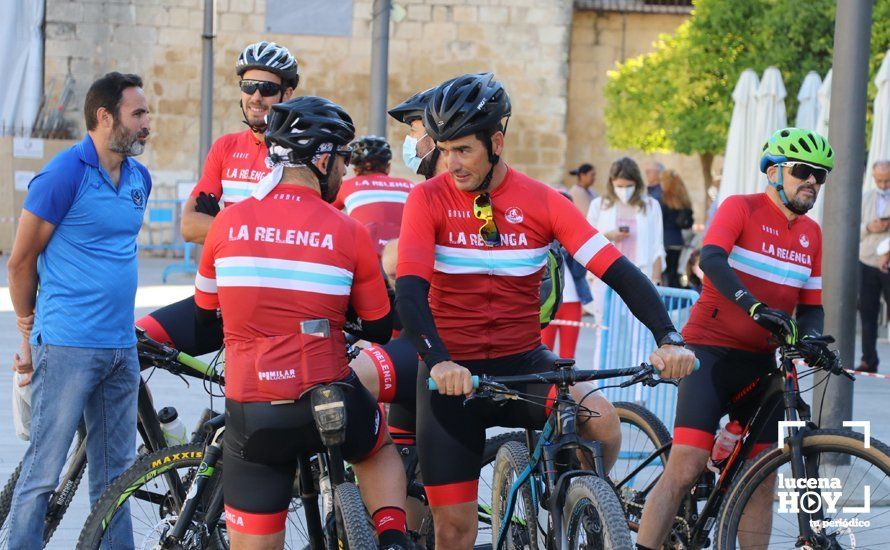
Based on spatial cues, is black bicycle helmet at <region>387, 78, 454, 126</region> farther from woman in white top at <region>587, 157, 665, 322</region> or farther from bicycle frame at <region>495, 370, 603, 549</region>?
woman in white top at <region>587, 157, 665, 322</region>

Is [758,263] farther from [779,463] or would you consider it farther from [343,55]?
[343,55]

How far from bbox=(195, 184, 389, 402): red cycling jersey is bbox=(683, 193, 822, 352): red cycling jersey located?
182 centimetres

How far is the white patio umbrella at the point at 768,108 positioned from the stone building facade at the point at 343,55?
11.5 metres

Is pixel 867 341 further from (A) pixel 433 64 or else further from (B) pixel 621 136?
(A) pixel 433 64

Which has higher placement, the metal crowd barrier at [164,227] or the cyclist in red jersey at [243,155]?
the cyclist in red jersey at [243,155]

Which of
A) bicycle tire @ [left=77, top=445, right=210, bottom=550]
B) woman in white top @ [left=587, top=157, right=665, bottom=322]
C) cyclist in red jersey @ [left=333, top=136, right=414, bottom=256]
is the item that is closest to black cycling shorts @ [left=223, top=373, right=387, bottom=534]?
bicycle tire @ [left=77, top=445, right=210, bottom=550]

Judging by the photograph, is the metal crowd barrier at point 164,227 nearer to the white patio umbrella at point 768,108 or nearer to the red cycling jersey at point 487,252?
the white patio umbrella at point 768,108

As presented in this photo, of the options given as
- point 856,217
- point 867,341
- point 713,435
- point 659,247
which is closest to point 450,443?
point 713,435

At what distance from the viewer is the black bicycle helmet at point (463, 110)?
468cm

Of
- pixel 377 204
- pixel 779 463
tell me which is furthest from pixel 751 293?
pixel 377 204

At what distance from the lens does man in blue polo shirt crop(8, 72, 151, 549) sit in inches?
207

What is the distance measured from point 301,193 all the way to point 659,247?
→ 787 cm

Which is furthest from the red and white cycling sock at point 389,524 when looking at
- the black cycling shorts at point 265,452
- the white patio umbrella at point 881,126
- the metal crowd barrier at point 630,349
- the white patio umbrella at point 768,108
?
the white patio umbrella at point 768,108

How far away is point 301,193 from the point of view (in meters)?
4.34
